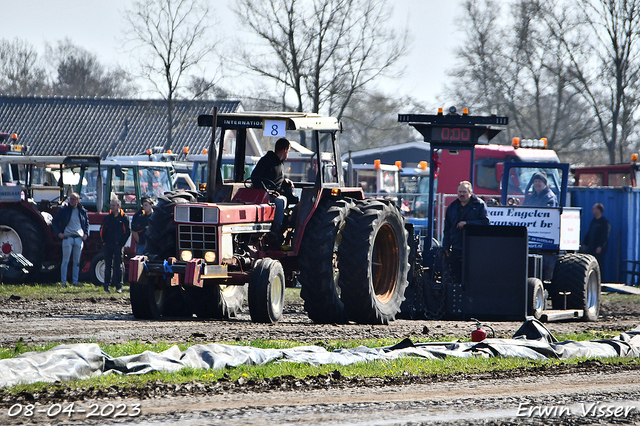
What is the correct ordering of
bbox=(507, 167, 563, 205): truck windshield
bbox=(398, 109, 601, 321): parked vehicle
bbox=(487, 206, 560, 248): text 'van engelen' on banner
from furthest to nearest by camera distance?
bbox=(507, 167, 563, 205): truck windshield, bbox=(487, 206, 560, 248): text 'van engelen' on banner, bbox=(398, 109, 601, 321): parked vehicle

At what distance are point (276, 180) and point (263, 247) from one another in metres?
0.85

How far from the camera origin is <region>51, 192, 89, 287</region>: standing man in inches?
612

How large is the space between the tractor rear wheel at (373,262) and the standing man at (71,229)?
22.5 feet

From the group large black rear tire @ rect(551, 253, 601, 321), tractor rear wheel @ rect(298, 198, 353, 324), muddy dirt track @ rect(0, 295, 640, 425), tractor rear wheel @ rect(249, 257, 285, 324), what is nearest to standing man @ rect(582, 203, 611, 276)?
large black rear tire @ rect(551, 253, 601, 321)

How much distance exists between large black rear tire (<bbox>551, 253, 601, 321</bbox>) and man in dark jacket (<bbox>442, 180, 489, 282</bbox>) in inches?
66.0

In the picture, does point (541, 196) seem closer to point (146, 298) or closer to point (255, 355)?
point (146, 298)


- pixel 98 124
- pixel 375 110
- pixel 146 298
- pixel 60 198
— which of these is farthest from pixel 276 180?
pixel 98 124

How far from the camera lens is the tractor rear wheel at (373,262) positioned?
396 inches

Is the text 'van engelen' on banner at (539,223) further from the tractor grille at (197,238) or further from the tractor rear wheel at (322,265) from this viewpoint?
the tractor grille at (197,238)

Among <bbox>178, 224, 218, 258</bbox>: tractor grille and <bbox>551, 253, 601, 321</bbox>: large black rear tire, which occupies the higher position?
<bbox>178, 224, 218, 258</bbox>: tractor grille

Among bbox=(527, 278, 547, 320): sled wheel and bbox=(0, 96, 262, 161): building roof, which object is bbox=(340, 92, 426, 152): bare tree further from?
bbox=(527, 278, 547, 320): sled wheel

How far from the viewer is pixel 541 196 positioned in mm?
13070

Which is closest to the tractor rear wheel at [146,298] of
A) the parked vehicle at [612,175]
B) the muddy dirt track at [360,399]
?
the muddy dirt track at [360,399]

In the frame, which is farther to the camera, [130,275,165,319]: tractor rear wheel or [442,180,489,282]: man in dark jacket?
[442,180,489,282]: man in dark jacket
